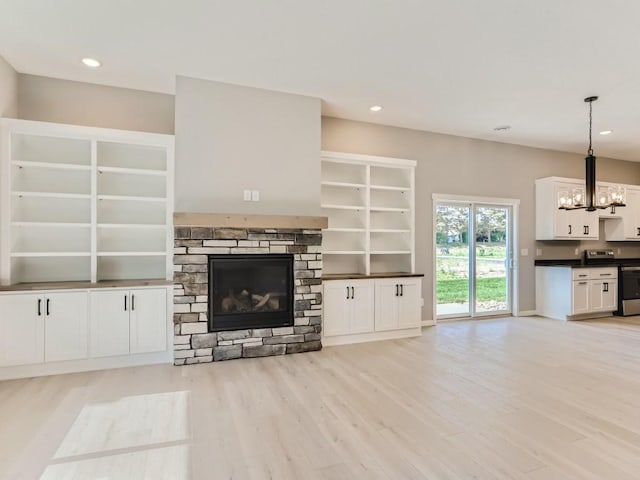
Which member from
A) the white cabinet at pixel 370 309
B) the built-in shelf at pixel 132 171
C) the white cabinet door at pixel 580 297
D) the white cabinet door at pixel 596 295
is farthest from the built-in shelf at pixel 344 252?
the white cabinet door at pixel 596 295

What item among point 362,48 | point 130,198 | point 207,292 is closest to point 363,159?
point 362,48

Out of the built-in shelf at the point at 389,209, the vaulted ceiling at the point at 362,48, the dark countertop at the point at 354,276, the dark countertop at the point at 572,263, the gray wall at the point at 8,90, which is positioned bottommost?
the dark countertop at the point at 354,276

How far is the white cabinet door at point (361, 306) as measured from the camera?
178 inches

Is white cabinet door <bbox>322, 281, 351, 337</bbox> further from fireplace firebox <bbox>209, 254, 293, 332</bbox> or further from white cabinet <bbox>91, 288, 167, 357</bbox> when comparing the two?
white cabinet <bbox>91, 288, 167, 357</bbox>

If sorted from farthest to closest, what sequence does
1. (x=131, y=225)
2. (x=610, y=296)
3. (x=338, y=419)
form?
(x=610, y=296) < (x=131, y=225) < (x=338, y=419)

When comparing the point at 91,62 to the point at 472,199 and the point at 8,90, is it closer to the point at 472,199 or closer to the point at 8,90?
the point at 8,90

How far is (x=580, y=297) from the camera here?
6.02 meters

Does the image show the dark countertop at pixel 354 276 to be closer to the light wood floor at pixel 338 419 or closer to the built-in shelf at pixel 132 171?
the light wood floor at pixel 338 419

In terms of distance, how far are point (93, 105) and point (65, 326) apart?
8.09 ft

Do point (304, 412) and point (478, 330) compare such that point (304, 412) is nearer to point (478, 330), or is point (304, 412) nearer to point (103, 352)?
point (103, 352)

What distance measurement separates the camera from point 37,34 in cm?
304

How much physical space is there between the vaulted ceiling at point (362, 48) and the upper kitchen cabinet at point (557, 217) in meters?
1.77

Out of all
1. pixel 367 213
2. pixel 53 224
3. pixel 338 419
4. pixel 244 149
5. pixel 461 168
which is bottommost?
pixel 338 419

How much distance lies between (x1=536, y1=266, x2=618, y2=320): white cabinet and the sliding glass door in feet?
2.21
